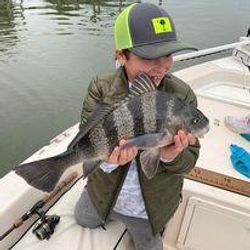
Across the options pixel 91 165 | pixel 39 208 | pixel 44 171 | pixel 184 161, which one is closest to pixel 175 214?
pixel 184 161

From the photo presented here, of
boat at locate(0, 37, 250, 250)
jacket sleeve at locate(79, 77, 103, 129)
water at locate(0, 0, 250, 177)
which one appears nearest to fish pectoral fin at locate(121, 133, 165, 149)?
jacket sleeve at locate(79, 77, 103, 129)

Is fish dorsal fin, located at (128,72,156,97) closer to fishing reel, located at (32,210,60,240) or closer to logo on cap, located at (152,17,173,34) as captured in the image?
logo on cap, located at (152,17,173,34)

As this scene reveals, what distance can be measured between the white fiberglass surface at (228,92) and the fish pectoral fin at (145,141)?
2833 millimetres

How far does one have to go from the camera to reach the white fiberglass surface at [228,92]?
4713mm

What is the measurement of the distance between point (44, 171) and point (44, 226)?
886mm

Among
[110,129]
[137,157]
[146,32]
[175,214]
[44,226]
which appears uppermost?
[146,32]

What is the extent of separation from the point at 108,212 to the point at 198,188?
0.77m

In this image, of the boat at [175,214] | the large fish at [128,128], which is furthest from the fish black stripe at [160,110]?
the boat at [175,214]

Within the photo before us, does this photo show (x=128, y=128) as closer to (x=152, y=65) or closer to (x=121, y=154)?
(x=121, y=154)

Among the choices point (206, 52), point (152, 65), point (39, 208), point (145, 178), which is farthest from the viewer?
point (206, 52)

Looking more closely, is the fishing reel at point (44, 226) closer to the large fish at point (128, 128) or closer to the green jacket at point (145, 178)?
the green jacket at point (145, 178)

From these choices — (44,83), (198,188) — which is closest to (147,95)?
(198,188)

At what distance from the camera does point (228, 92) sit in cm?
509

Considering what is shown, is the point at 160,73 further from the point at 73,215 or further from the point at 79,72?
the point at 79,72
